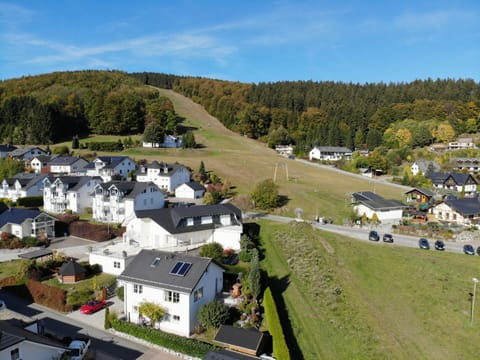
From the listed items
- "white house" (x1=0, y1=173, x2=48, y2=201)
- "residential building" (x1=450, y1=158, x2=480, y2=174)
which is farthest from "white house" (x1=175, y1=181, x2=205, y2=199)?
"residential building" (x1=450, y1=158, x2=480, y2=174)

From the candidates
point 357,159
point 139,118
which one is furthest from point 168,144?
point 357,159

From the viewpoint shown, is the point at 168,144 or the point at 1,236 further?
the point at 168,144

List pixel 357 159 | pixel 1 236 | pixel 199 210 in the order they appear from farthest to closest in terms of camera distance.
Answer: pixel 357 159
pixel 1 236
pixel 199 210

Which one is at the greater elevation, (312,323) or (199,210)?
(199,210)

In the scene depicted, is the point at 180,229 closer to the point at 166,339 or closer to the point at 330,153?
the point at 166,339

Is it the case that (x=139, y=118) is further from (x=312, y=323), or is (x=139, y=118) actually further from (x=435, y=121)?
(x=312, y=323)

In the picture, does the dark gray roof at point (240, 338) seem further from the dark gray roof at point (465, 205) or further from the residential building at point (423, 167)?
the residential building at point (423, 167)
